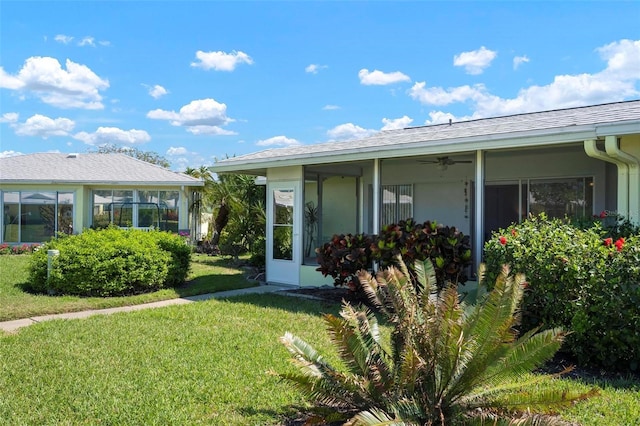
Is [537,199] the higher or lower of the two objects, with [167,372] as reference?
higher

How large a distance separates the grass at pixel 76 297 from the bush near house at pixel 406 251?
10.8 feet

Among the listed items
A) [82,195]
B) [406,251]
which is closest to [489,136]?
[406,251]

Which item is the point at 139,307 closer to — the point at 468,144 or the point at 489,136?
the point at 468,144

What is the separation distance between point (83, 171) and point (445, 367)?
71.7 feet

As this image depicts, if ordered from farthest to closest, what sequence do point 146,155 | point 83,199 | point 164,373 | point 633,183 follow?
point 146,155 → point 83,199 → point 633,183 → point 164,373

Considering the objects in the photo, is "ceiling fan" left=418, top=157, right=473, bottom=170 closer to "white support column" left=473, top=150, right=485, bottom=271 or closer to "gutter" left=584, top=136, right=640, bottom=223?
"white support column" left=473, top=150, right=485, bottom=271

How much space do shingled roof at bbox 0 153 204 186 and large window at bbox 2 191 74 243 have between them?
0.82 metres

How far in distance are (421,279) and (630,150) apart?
483 centimetres

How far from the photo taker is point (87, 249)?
10375mm

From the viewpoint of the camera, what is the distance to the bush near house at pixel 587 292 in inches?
200

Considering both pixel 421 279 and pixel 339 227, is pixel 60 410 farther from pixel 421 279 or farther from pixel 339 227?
pixel 339 227

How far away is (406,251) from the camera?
8.25 m

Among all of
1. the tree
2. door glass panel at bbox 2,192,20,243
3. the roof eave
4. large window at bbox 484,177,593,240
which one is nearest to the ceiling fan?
large window at bbox 484,177,593,240

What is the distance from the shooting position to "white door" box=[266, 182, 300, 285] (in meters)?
11.5
